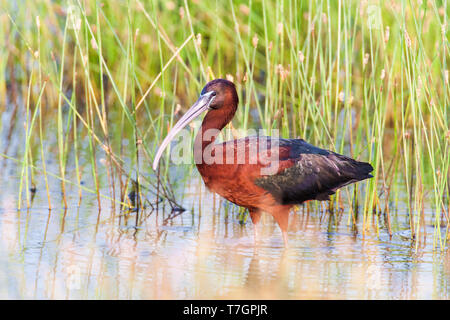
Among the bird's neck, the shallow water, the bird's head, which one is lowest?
the shallow water

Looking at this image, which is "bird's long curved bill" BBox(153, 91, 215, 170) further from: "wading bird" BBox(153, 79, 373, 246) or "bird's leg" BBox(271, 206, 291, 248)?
"bird's leg" BBox(271, 206, 291, 248)

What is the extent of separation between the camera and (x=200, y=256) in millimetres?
5395

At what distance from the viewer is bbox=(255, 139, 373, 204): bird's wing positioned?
561cm

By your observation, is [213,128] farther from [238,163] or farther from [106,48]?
[106,48]

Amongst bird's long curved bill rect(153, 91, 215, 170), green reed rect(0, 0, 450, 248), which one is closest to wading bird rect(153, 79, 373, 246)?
bird's long curved bill rect(153, 91, 215, 170)

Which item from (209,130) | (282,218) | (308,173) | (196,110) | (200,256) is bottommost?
(200,256)

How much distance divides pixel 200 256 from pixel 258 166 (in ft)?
2.29

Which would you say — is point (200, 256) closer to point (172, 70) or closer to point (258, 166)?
point (258, 166)

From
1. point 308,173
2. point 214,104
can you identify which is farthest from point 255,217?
point 214,104

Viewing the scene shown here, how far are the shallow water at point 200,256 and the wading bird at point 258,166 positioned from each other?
0.36m

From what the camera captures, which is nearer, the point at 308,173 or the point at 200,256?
the point at 200,256

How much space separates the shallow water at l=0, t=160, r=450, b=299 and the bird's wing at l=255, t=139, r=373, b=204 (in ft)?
1.21

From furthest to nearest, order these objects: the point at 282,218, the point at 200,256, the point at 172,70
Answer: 1. the point at 172,70
2. the point at 282,218
3. the point at 200,256

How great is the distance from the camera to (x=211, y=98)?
5625 mm
